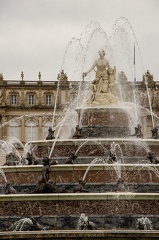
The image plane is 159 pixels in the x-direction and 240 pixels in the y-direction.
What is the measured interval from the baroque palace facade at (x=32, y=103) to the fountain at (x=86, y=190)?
6165cm

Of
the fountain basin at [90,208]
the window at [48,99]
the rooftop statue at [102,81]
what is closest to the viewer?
the fountain basin at [90,208]

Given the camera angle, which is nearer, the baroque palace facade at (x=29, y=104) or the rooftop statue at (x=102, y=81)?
the rooftop statue at (x=102, y=81)

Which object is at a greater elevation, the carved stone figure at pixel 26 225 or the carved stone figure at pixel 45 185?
the carved stone figure at pixel 45 185

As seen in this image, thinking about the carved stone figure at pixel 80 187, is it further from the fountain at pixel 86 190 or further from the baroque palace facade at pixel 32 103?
the baroque palace facade at pixel 32 103

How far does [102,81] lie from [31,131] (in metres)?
59.9

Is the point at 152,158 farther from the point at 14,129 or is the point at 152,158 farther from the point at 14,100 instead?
the point at 14,100

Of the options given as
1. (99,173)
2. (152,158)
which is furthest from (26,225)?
→ (152,158)

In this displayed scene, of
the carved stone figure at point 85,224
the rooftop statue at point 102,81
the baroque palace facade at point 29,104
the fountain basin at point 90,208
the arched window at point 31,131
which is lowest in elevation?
the carved stone figure at point 85,224

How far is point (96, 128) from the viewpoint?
28172 millimetres

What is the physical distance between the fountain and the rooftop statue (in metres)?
2.53

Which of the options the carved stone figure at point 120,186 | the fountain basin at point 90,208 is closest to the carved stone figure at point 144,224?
the fountain basin at point 90,208

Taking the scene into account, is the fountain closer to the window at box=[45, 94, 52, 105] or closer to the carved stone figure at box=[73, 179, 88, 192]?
the carved stone figure at box=[73, 179, 88, 192]

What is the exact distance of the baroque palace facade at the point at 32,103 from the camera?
88.8 metres

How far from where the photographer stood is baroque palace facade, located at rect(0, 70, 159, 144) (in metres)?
88.8
